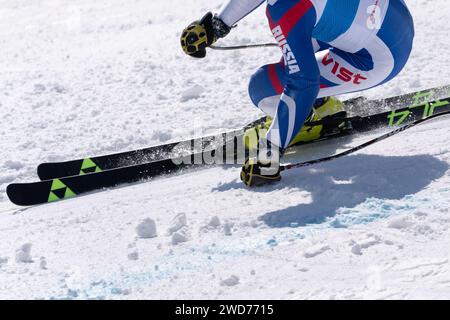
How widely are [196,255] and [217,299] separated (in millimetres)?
499

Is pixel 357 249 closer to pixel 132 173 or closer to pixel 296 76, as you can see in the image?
pixel 296 76

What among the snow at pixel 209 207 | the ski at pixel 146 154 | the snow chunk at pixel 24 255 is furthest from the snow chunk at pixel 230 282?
the ski at pixel 146 154

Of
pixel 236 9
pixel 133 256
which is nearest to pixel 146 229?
pixel 133 256

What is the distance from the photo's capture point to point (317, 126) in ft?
16.9

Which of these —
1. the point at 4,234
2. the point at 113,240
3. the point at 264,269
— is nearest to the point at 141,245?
the point at 113,240

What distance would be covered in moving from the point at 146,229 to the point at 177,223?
17 cm

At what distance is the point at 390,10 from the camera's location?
14.6ft

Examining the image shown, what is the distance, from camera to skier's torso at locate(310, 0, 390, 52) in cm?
424

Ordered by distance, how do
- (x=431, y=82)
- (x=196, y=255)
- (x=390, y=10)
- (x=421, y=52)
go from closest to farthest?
(x=196, y=255) → (x=390, y=10) → (x=431, y=82) → (x=421, y=52)

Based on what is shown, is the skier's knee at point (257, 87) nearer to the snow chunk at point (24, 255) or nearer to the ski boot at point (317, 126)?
the ski boot at point (317, 126)

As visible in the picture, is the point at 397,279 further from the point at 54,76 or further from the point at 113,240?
the point at 54,76

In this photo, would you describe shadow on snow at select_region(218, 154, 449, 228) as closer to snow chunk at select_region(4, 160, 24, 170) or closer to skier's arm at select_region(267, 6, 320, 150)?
skier's arm at select_region(267, 6, 320, 150)

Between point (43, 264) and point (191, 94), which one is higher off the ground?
point (191, 94)

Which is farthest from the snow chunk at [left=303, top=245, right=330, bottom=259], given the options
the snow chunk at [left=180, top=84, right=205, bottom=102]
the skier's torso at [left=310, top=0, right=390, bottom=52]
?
the snow chunk at [left=180, top=84, right=205, bottom=102]
